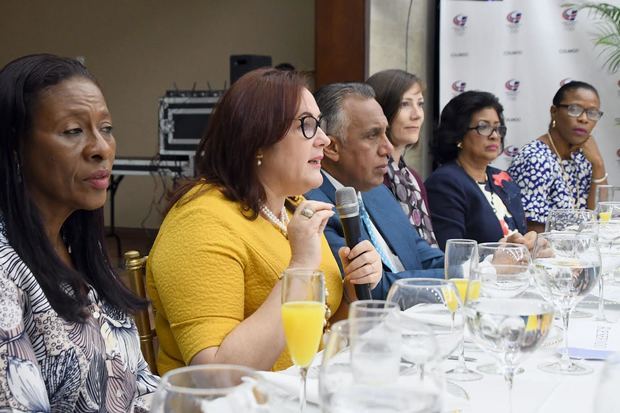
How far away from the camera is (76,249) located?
1640 mm

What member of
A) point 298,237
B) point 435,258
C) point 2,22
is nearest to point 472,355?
point 298,237

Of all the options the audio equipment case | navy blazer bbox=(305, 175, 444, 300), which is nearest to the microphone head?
navy blazer bbox=(305, 175, 444, 300)

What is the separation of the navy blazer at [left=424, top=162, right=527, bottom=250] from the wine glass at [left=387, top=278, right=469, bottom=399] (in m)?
2.52

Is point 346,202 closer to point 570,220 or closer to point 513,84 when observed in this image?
point 570,220

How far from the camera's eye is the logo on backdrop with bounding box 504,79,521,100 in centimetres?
616

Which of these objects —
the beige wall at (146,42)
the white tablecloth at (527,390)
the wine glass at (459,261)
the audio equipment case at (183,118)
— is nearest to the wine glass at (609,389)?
the white tablecloth at (527,390)

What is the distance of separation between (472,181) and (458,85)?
2554 millimetres

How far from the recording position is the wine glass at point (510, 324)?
1089 mm

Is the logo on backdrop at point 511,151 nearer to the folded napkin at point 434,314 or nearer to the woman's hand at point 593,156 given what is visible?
the woman's hand at point 593,156

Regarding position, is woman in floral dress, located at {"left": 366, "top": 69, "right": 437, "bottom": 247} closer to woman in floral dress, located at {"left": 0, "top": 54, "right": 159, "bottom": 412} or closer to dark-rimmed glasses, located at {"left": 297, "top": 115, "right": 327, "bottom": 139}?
dark-rimmed glasses, located at {"left": 297, "top": 115, "right": 327, "bottom": 139}

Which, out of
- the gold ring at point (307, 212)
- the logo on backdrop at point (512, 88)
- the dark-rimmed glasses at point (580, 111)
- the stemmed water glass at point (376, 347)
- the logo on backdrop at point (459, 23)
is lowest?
the stemmed water glass at point (376, 347)

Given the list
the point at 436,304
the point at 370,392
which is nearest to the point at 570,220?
the point at 436,304

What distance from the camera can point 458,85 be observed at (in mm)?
6262

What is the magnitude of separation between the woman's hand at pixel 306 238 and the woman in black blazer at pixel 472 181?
1932mm
